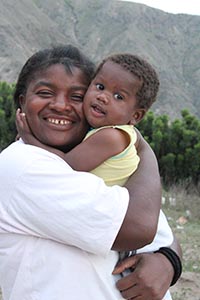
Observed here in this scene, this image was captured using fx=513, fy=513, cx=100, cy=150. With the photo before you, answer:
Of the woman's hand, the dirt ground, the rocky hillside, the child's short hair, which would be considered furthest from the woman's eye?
the rocky hillside

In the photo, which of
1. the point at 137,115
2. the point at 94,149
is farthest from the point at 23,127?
the point at 137,115

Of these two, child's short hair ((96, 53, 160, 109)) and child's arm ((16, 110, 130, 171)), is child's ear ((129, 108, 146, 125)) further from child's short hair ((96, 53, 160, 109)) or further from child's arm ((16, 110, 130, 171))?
child's arm ((16, 110, 130, 171))

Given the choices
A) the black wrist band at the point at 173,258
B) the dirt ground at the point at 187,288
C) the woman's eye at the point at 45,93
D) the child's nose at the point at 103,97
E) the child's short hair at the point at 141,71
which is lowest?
the dirt ground at the point at 187,288

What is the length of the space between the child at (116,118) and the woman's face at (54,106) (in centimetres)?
3

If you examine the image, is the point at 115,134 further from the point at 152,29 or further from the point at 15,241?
the point at 152,29

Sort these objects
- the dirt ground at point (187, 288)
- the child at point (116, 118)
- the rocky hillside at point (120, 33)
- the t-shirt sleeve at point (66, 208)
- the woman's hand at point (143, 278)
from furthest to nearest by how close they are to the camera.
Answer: the rocky hillside at point (120, 33) < the dirt ground at point (187, 288) < the child at point (116, 118) < the woman's hand at point (143, 278) < the t-shirt sleeve at point (66, 208)

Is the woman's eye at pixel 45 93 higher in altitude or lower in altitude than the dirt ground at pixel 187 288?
higher

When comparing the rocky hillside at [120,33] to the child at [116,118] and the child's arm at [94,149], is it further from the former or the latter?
the child's arm at [94,149]

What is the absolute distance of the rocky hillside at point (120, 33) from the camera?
3933 centimetres

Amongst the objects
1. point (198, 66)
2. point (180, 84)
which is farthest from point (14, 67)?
point (198, 66)

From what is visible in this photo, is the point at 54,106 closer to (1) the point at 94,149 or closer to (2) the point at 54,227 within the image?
(1) the point at 94,149

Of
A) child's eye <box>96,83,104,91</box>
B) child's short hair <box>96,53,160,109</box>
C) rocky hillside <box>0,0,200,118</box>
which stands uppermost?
child's short hair <box>96,53,160,109</box>

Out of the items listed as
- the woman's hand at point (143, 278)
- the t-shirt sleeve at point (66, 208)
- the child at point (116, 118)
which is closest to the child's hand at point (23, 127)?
the child at point (116, 118)

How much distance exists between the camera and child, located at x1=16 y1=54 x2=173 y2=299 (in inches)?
58.9
